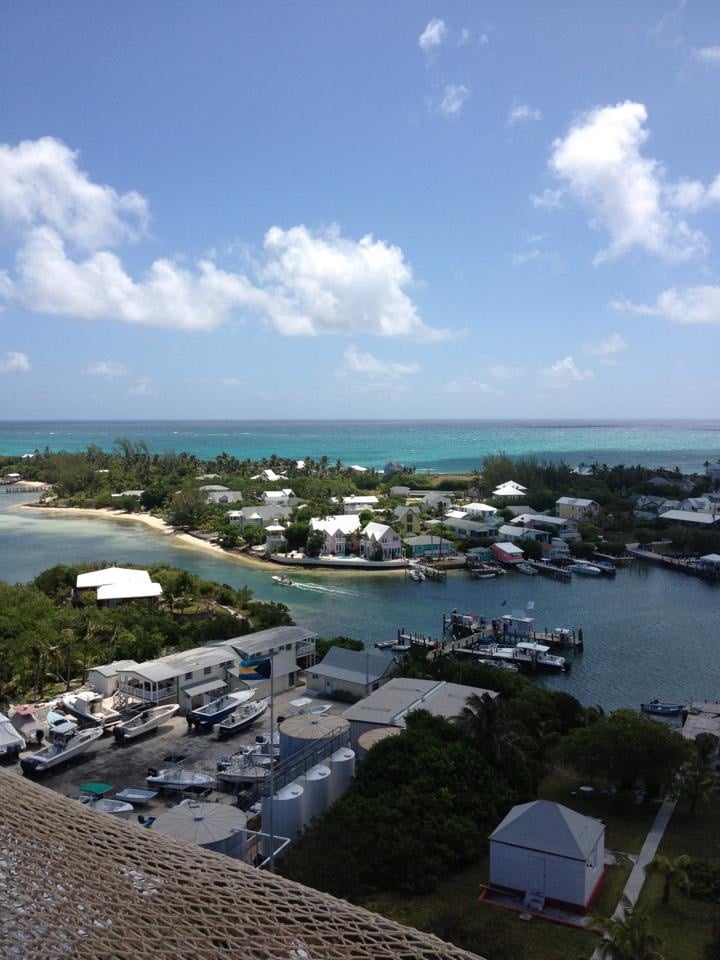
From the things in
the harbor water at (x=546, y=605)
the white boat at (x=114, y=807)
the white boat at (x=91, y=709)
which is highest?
the white boat at (x=114, y=807)

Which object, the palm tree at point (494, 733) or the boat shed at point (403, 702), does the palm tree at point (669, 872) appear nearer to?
the palm tree at point (494, 733)

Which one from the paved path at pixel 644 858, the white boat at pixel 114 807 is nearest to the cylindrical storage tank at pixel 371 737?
the white boat at pixel 114 807

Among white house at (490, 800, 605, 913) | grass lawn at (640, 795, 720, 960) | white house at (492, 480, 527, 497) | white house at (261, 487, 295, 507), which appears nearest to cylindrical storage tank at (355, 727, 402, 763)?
white house at (490, 800, 605, 913)

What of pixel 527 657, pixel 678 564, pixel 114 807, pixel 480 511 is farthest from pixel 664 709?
pixel 480 511

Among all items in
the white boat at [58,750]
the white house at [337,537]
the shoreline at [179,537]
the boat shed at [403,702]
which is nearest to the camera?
the white boat at [58,750]

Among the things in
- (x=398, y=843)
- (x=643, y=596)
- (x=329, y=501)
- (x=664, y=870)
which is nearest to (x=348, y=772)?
(x=398, y=843)

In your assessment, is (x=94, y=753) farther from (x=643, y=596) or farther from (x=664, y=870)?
(x=643, y=596)
